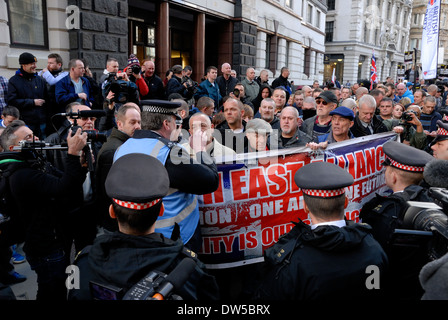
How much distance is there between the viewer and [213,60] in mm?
14492

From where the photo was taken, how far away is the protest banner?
305 centimetres

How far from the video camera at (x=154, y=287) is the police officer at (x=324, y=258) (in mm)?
570

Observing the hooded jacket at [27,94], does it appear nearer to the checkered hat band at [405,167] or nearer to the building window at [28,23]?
the building window at [28,23]

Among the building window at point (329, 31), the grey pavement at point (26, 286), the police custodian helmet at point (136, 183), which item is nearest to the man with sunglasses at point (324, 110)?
the police custodian helmet at point (136, 183)

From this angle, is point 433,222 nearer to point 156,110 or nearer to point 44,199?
point 156,110

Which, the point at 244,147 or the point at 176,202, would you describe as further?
the point at 244,147

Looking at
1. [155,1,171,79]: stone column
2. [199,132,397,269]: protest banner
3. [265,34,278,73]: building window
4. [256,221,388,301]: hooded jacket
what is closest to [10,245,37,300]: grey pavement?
[199,132,397,269]: protest banner

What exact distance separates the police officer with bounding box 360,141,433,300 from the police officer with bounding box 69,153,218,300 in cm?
116

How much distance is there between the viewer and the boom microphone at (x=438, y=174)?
168cm

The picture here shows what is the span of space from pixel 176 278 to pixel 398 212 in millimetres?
1608

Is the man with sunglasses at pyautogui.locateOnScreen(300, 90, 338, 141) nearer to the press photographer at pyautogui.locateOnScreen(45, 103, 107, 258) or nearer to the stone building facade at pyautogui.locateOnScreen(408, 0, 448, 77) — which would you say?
the press photographer at pyautogui.locateOnScreen(45, 103, 107, 258)
